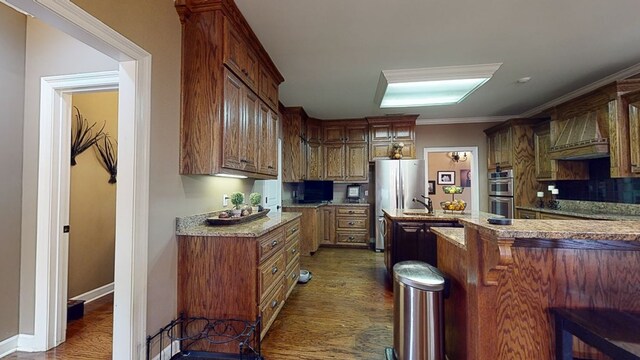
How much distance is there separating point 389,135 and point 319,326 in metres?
4.17

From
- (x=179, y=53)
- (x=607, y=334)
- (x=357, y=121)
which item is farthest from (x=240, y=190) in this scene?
(x=357, y=121)

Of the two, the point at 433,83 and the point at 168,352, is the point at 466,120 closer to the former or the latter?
the point at 433,83

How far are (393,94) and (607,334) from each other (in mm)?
3350

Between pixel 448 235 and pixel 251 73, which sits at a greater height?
pixel 251 73

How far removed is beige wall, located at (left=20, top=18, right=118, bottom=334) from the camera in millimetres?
2029

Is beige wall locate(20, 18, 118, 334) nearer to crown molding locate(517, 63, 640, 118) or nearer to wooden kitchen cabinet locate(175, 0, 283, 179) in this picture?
wooden kitchen cabinet locate(175, 0, 283, 179)

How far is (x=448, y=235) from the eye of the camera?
73.4 inches

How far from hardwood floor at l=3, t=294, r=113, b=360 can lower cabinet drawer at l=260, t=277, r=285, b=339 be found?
114cm

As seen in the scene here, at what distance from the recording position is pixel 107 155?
313 cm

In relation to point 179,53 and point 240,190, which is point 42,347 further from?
point 179,53

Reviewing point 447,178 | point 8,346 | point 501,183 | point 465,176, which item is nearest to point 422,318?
point 8,346

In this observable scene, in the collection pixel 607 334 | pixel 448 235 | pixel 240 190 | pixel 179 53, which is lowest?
pixel 607 334

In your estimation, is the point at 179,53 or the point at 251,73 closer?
the point at 179,53

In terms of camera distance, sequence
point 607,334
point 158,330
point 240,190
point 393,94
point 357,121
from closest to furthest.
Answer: point 607,334, point 158,330, point 240,190, point 393,94, point 357,121
